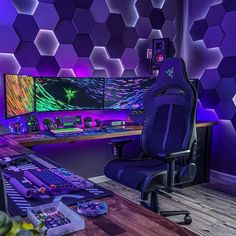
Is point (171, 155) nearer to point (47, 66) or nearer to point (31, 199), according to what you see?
point (31, 199)

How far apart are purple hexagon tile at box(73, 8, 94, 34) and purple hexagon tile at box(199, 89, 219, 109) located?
5.56ft

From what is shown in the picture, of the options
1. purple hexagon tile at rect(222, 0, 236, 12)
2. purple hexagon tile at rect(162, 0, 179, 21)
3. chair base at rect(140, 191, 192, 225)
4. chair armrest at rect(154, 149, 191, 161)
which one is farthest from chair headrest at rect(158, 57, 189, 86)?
purple hexagon tile at rect(162, 0, 179, 21)

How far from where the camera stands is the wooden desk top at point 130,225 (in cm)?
94

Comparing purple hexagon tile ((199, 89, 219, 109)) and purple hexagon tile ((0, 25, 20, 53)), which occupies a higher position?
purple hexagon tile ((0, 25, 20, 53))

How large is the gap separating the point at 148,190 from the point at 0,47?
1901 millimetres

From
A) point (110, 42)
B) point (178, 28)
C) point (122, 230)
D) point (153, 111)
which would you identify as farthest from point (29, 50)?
point (122, 230)

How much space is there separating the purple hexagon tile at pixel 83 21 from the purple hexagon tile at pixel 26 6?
0.45 metres

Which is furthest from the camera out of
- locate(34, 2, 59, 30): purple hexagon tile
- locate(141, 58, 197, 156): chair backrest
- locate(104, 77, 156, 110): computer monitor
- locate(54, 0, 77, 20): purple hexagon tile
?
locate(104, 77, 156, 110): computer monitor

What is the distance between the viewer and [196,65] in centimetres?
405

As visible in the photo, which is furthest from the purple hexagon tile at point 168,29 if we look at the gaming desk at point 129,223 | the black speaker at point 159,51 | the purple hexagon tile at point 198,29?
the gaming desk at point 129,223

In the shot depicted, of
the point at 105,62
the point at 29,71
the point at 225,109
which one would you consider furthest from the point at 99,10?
the point at 225,109

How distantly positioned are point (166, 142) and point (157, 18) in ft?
6.91

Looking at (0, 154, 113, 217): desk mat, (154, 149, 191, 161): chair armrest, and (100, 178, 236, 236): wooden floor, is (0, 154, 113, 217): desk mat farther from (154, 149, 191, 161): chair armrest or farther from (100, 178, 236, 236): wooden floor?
(100, 178, 236, 236): wooden floor

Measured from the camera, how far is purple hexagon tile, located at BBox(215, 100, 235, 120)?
3.64 m
